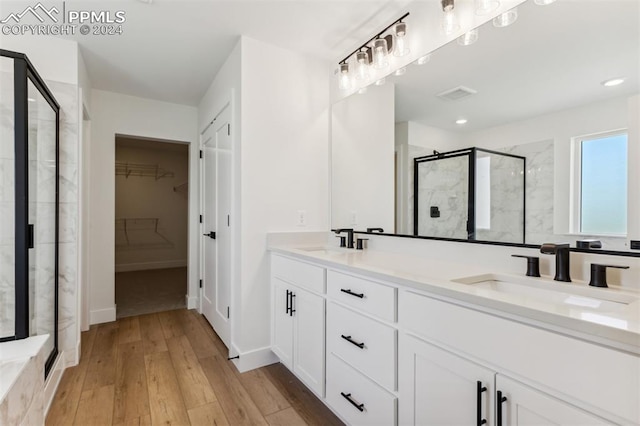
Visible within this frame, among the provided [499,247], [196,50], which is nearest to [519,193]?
[499,247]

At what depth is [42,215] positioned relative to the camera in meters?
2.06

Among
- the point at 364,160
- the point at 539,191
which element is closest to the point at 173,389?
the point at 364,160

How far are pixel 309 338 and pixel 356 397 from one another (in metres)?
0.45

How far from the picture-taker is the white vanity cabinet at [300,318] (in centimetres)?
172

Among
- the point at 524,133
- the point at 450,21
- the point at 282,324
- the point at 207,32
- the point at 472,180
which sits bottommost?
the point at 282,324

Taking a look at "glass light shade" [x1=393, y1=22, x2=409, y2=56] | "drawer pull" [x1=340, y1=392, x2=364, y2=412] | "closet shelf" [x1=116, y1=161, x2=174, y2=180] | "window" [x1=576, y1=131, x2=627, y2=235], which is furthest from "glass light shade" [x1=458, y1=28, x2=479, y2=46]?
"closet shelf" [x1=116, y1=161, x2=174, y2=180]

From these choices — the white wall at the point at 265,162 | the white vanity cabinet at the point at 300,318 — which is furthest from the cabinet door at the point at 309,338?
the white wall at the point at 265,162

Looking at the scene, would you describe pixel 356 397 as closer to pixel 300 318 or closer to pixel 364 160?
pixel 300 318

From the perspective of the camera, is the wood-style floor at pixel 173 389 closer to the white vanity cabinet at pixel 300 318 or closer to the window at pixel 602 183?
the white vanity cabinet at pixel 300 318

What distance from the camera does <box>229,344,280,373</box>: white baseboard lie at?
7.18 ft

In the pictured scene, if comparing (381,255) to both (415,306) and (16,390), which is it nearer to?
(415,306)

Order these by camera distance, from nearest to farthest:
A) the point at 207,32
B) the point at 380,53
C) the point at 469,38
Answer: the point at 469,38
the point at 380,53
the point at 207,32

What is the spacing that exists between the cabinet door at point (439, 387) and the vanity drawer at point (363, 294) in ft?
0.42

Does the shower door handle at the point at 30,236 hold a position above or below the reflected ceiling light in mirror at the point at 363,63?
below
